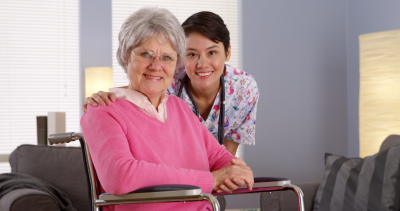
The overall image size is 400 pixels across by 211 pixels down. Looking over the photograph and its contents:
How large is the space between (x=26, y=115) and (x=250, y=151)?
2382mm

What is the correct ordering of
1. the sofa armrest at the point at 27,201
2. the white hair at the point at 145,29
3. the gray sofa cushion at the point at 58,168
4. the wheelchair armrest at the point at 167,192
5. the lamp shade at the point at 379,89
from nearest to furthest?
the wheelchair armrest at the point at 167,192 < the white hair at the point at 145,29 < the sofa armrest at the point at 27,201 < the gray sofa cushion at the point at 58,168 < the lamp shade at the point at 379,89

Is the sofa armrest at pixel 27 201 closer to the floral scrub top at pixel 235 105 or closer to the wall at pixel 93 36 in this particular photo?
the floral scrub top at pixel 235 105

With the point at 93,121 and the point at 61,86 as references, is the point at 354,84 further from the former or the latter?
the point at 93,121

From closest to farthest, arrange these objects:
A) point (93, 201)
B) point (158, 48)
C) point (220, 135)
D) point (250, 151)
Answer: point (93, 201) < point (158, 48) < point (220, 135) < point (250, 151)

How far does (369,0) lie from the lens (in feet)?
12.1

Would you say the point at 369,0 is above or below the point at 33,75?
above

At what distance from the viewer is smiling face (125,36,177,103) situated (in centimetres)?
125

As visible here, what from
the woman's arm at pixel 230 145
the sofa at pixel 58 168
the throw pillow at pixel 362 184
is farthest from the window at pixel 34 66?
the throw pillow at pixel 362 184

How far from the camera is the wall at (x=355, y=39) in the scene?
3.60 m

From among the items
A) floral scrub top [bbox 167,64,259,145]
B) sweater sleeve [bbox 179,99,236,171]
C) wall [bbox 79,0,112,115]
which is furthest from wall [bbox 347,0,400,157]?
sweater sleeve [bbox 179,99,236,171]

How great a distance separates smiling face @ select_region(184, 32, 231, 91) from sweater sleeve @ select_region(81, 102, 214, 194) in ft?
1.95

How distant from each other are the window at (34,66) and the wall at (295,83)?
189 centimetres

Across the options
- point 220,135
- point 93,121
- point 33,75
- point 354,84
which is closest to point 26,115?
point 33,75

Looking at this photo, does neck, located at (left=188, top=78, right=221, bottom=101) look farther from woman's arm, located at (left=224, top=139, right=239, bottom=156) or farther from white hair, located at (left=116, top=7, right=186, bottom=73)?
white hair, located at (left=116, top=7, right=186, bottom=73)
